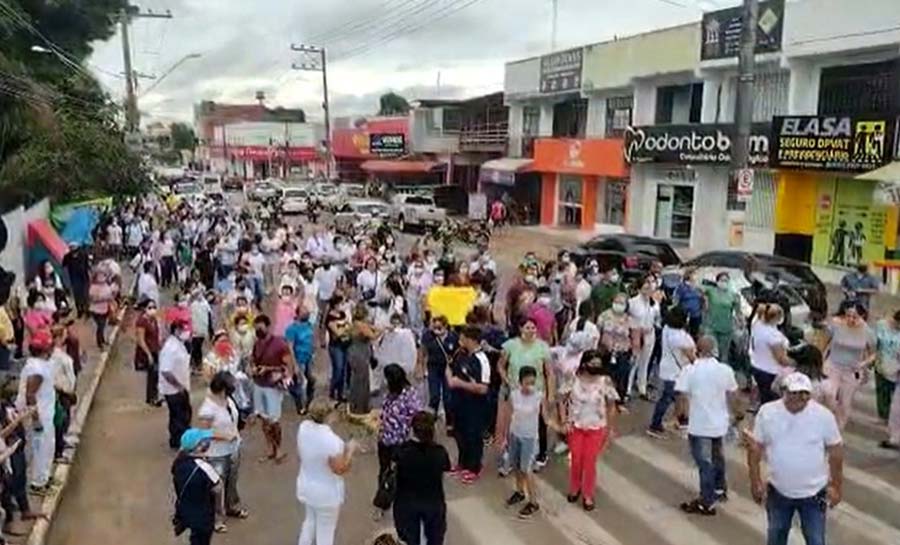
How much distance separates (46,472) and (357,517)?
299cm

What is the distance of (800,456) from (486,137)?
42226mm

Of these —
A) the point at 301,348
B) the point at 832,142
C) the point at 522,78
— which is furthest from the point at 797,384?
the point at 522,78

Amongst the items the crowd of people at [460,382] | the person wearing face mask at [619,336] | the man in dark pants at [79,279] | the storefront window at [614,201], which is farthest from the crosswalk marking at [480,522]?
the storefront window at [614,201]

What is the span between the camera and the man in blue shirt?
11.0 m

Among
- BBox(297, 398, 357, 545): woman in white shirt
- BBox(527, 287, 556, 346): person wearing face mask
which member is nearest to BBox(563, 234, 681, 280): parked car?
BBox(527, 287, 556, 346): person wearing face mask

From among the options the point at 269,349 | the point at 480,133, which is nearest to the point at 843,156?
the point at 269,349

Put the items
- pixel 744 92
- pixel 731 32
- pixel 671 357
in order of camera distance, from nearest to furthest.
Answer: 1. pixel 671 357
2. pixel 744 92
3. pixel 731 32

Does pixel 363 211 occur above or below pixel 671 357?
below

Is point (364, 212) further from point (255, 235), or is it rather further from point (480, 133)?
point (255, 235)

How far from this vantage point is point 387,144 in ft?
191

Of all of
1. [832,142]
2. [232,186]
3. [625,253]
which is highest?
[832,142]

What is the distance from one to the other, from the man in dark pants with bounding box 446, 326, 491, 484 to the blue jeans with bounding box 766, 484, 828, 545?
10.5 feet

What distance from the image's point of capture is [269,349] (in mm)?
9445

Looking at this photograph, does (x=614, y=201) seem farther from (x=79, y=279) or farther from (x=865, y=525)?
(x=865, y=525)
